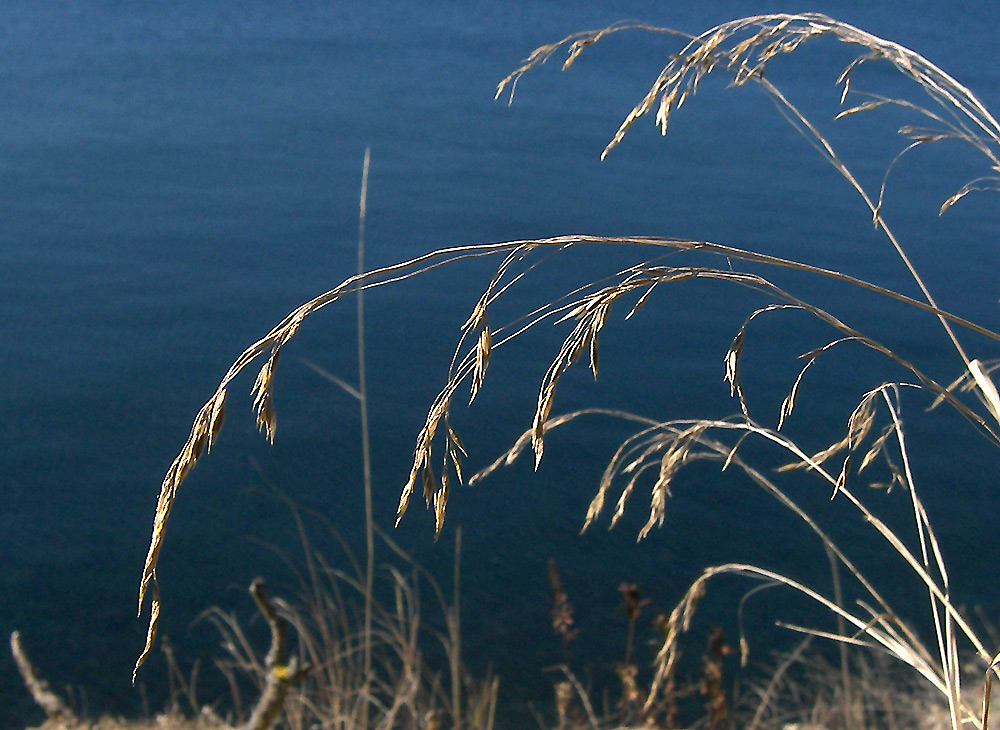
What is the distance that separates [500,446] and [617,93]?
4.31 m

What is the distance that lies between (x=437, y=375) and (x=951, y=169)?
3.97m

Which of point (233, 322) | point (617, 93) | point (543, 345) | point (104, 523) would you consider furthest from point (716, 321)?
point (617, 93)

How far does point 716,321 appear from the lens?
4.54 metres

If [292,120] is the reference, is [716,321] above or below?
below

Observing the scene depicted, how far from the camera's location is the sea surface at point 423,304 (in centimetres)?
308

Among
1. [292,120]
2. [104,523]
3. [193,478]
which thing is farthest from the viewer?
[292,120]

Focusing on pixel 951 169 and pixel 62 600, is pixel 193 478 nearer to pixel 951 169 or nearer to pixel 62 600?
pixel 62 600

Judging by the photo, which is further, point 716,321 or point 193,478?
point 716,321

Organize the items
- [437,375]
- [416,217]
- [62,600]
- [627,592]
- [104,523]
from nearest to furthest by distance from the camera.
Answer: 1. [627,592]
2. [62,600]
3. [104,523]
4. [437,375]
5. [416,217]

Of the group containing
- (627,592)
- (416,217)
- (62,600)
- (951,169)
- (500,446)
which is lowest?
(62,600)

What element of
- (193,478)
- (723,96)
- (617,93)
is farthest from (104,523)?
(723,96)

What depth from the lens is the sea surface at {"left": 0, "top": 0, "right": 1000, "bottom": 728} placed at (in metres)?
3.08

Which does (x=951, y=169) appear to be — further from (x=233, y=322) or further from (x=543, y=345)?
(x=233, y=322)

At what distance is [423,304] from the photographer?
15.4 ft
